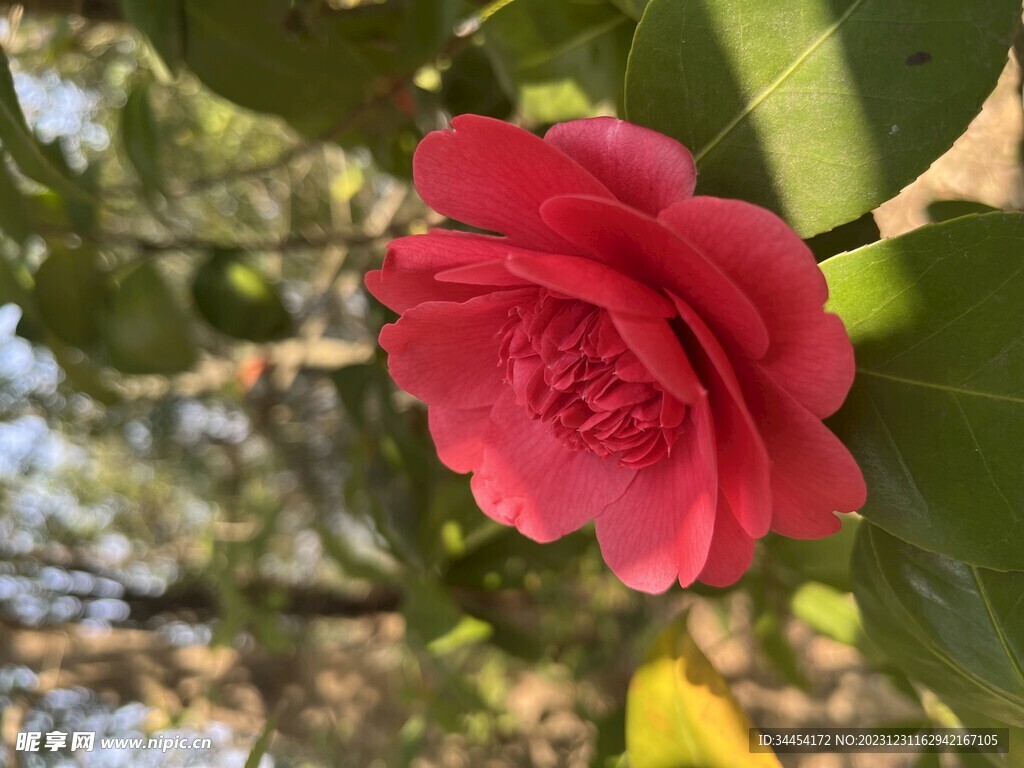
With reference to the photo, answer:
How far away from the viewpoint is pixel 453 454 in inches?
18.6

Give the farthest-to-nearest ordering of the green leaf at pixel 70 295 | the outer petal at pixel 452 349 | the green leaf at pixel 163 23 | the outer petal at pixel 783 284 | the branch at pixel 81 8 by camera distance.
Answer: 1. the green leaf at pixel 70 295
2. the branch at pixel 81 8
3. the green leaf at pixel 163 23
4. the outer petal at pixel 452 349
5. the outer petal at pixel 783 284

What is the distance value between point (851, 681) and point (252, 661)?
1.32m

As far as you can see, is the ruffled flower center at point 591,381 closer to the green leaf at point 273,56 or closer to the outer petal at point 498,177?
the outer petal at point 498,177

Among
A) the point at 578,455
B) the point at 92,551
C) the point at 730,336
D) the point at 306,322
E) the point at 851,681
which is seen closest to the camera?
the point at 730,336

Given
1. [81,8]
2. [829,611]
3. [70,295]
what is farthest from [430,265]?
[829,611]

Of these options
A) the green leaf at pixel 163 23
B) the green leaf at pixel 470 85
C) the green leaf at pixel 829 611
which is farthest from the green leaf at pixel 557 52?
the green leaf at pixel 829 611

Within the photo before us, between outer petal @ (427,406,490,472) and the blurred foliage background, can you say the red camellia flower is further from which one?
the blurred foliage background

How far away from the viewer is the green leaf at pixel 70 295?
82 cm

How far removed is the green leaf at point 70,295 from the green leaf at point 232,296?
0.38ft

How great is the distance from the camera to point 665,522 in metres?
0.40

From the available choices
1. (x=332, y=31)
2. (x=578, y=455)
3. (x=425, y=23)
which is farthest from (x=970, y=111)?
(x=332, y=31)

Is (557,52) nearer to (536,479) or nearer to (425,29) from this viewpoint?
(425,29)

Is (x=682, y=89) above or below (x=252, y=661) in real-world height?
above

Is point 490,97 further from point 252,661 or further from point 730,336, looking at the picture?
point 252,661
